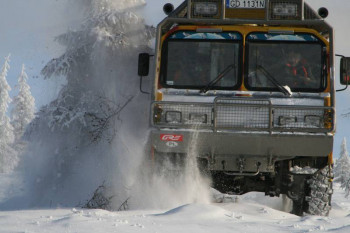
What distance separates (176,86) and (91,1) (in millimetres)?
7216

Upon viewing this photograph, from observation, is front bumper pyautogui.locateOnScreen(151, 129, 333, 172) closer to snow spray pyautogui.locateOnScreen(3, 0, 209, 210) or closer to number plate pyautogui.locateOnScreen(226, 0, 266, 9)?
number plate pyautogui.locateOnScreen(226, 0, 266, 9)

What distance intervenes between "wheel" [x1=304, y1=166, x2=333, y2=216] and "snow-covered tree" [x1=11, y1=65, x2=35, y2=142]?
3371 cm

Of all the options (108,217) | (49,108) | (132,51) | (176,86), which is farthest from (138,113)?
(108,217)

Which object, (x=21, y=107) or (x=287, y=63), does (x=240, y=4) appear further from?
(x=21, y=107)

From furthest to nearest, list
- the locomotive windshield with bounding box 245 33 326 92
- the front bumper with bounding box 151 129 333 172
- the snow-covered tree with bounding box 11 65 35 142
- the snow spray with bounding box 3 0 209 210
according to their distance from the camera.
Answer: the snow-covered tree with bounding box 11 65 35 142 → the snow spray with bounding box 3 0 209 210 → the locomotive windshield with bounding box 245 33 326 92 → the front bumper with bounding box 151 129 333 172

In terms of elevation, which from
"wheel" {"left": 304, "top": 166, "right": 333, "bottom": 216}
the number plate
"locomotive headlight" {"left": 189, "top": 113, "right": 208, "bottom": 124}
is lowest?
"wheel" {"left": 304, "top": 166, "right": 333, "bottom": 216}

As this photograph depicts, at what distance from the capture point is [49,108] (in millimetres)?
14109

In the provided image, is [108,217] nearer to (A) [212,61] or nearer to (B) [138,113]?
(A) [212,61]

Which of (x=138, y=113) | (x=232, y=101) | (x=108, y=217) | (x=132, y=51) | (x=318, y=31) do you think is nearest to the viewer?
(x=108, y=217)

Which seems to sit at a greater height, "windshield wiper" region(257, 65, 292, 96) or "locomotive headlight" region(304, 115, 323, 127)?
"windshield wiper" region(257, 65, 292, 96)

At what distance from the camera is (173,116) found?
790 centimetres

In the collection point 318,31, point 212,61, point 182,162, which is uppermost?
point 318,31

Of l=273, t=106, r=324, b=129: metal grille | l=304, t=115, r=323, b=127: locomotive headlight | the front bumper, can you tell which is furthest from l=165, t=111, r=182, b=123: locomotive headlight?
l=304, t=115, r=323, b=127: locomotive headlight

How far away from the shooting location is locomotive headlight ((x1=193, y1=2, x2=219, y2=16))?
8.34 metres
